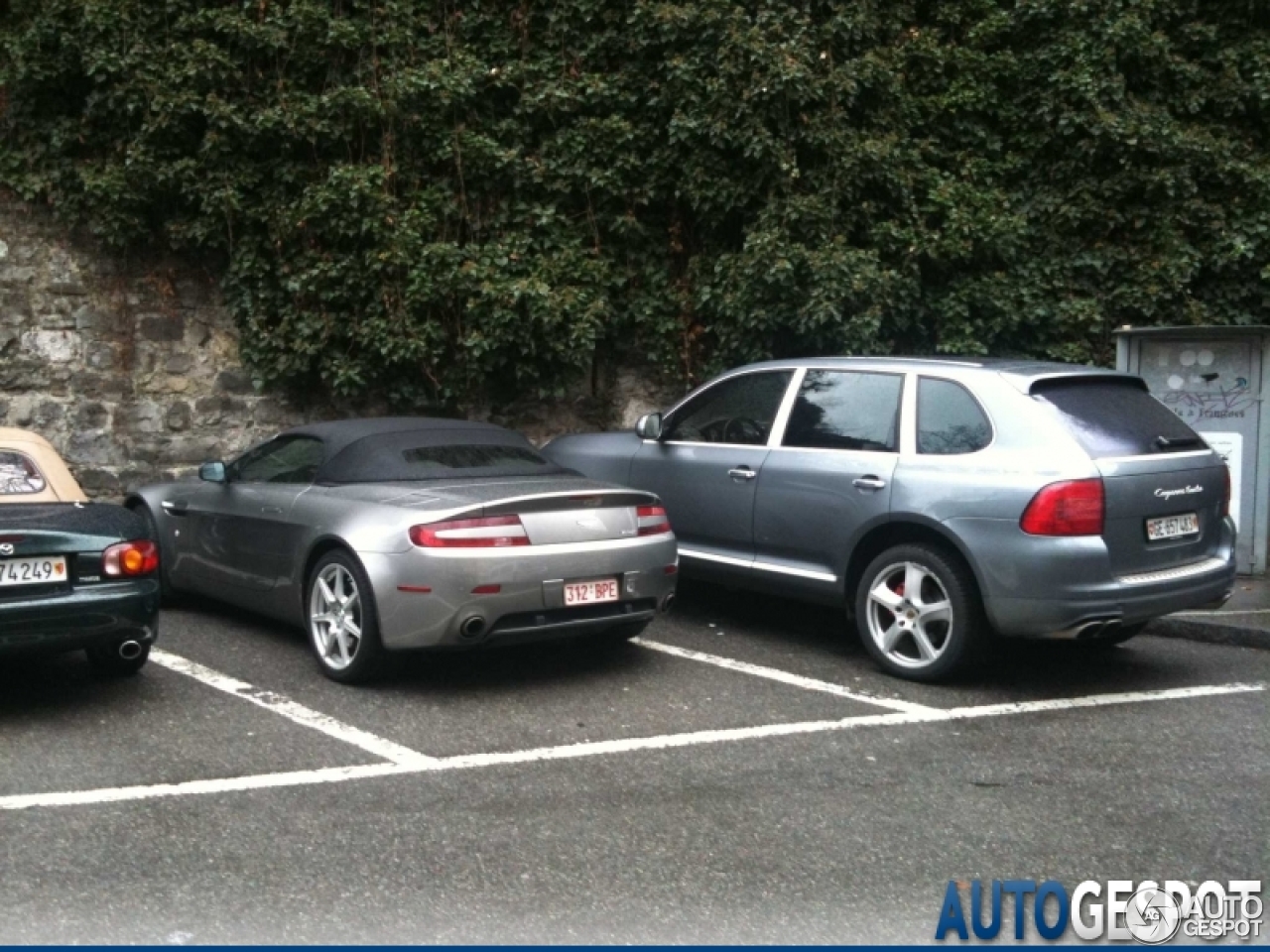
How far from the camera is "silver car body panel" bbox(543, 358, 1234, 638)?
694 centimetres

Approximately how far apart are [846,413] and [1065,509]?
158cm

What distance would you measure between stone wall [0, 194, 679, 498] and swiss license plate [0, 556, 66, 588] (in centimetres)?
655

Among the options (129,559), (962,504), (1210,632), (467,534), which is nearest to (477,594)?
(467,534)

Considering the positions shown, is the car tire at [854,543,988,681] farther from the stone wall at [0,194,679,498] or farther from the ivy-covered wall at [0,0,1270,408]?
the stone wall at [0,194,679,498]

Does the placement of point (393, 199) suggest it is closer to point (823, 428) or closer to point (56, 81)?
point (56, 81)

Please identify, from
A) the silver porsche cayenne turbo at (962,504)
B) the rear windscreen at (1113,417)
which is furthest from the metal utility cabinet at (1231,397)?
the rear windscreen at (1113,417)

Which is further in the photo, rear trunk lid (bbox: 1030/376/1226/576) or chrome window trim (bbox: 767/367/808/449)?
chrome window trim (bbox: 767/367/808/449)

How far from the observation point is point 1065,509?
6891mm

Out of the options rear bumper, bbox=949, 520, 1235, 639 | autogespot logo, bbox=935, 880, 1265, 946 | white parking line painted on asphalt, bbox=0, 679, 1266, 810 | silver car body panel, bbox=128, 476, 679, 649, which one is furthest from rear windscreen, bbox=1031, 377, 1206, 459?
autogespot logo, bbox=935, 880, 1265, 946

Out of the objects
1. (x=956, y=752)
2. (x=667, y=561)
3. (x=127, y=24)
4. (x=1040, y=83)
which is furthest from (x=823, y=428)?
(x=127, y=24)

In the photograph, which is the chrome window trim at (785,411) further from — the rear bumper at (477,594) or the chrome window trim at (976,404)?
the rear bumper at (477,594)

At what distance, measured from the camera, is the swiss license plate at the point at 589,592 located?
7.11 metres

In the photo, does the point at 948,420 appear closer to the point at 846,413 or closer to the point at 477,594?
the point at 846,413

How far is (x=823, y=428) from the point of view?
26.9 ft
